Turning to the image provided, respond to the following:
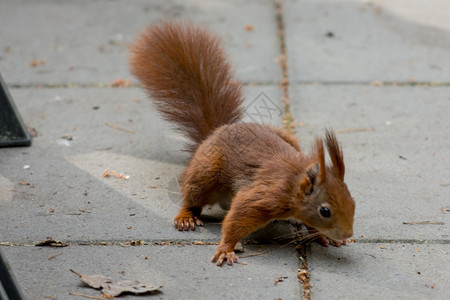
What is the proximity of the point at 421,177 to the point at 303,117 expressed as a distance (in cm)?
86

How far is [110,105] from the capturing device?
389 cm

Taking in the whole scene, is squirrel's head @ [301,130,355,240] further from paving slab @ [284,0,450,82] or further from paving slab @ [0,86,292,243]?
paving slab @ [284,0,450,82]

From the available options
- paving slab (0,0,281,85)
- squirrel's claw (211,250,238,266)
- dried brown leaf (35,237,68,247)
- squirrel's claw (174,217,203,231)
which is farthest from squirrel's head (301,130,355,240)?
paving slab (0,0,281,85)

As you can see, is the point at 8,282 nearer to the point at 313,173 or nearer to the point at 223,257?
the point at 223,257

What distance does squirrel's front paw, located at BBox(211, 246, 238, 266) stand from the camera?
241 centimetres

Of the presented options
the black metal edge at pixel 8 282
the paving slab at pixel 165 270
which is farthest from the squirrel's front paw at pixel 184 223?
the black metal edge at pixel 8 282

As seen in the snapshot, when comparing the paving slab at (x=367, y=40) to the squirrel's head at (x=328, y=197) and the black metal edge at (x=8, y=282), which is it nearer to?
the squirrel's head at (x=328, y=197)

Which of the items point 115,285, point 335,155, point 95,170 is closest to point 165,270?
point 115,285

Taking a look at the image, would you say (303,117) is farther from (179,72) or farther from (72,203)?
(72,203)

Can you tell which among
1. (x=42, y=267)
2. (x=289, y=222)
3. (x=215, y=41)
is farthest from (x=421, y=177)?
(x=42, y=267)

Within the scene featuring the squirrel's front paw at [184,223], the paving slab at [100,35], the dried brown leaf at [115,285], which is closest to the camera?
the dried brown leaf at [115,285]

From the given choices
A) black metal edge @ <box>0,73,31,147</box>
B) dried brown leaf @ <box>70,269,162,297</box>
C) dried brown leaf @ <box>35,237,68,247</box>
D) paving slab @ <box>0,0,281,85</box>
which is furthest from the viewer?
paving slab @ <box>0,0,281,85</box>

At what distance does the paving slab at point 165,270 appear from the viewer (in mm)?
2229

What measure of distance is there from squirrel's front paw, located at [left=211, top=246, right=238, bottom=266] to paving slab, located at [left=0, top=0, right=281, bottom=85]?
76.3 inches
